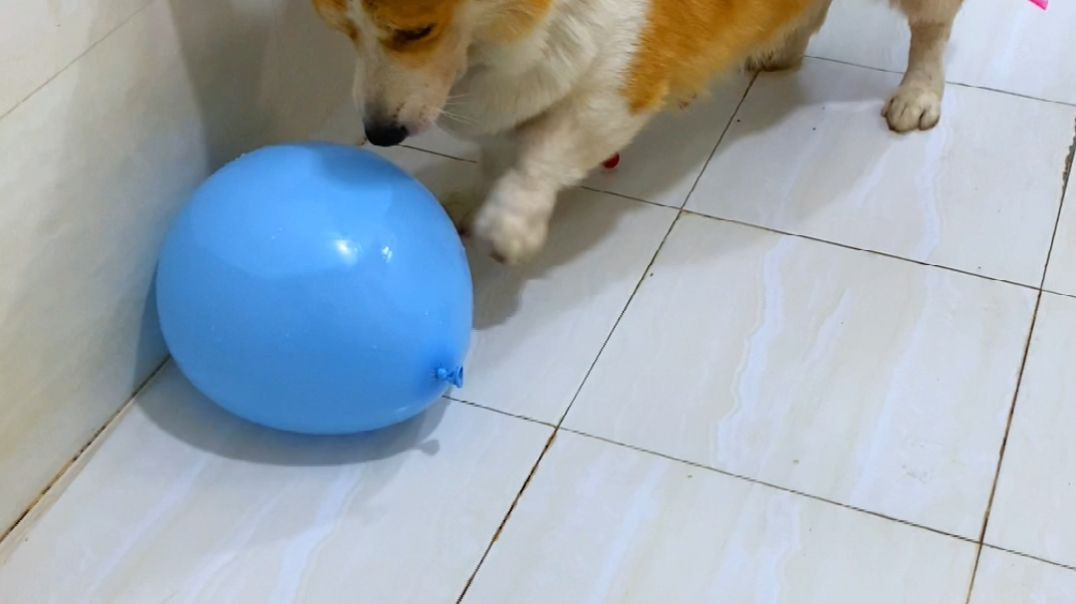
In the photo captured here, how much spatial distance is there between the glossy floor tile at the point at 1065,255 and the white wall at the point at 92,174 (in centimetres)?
110

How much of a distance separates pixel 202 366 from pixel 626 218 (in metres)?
0.67

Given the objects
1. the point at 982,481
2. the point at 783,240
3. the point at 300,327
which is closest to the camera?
the point at 300,327

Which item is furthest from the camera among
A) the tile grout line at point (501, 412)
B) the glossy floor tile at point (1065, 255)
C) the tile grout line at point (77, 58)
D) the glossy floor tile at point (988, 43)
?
the glossy floor tile at point (988, 43)

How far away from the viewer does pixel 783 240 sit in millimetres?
1580

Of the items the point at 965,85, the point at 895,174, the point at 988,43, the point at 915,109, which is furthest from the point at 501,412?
the point at 988,43

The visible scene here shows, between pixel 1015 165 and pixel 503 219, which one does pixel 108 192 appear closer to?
pixel 503 219

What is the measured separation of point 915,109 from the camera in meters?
1.75

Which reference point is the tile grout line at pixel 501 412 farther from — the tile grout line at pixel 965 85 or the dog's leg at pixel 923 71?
the tile grout line at pixel 965 85

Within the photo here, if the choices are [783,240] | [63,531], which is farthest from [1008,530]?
[63,531]

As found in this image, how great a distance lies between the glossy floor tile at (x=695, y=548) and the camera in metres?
1.16

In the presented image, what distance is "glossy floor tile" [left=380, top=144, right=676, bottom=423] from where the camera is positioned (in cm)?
139

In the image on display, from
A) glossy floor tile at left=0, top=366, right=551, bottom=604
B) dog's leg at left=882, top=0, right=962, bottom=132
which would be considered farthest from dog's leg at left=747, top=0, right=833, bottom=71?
glossy floor tile at left=0, top=366, right=551, bottom=604

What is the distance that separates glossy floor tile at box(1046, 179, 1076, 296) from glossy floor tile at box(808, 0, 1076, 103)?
0.29 meters

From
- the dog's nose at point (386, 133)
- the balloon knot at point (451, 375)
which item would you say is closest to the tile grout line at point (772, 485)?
the balloon knot at point (451, 375)
